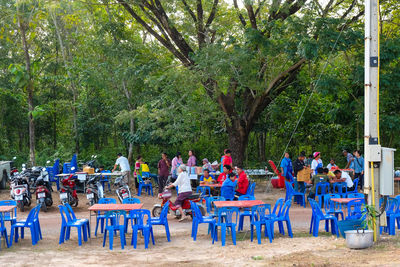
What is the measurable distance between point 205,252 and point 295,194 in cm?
594

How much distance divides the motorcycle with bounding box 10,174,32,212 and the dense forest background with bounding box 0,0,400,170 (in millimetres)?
4483

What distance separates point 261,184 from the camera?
69.4 feet

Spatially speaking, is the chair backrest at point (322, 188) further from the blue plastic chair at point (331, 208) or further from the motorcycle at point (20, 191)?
the motorcycle at point (20, 191)

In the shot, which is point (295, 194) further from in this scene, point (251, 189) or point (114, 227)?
point (114, 227)

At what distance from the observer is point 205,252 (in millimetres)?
9422

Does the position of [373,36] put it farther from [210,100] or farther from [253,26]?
[210,100]

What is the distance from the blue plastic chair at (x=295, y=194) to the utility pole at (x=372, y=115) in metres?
4.67

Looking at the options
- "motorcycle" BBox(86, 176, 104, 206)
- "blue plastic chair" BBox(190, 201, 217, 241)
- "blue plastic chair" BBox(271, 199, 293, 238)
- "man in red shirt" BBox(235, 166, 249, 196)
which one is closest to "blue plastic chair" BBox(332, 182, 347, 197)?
"man in red shirt" BBox(235, 166, 249, 196)

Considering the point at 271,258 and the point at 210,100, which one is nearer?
the point at 271,258

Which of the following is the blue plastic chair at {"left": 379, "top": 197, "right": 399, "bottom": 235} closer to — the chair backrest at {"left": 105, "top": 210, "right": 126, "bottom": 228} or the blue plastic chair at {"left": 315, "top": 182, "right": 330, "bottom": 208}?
the blue plastic chair at {"left": 315, "top": 182, "right": 330, "bottom": 208}

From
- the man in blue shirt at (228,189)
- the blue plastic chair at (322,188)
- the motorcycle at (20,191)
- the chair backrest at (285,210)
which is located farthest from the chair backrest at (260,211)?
the motorcycle at (20,191)

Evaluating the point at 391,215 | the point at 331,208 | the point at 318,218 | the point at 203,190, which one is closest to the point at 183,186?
the point at 318,218

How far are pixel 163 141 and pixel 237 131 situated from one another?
18.9ft

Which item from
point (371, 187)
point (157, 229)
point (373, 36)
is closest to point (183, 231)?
point (157, 229)
